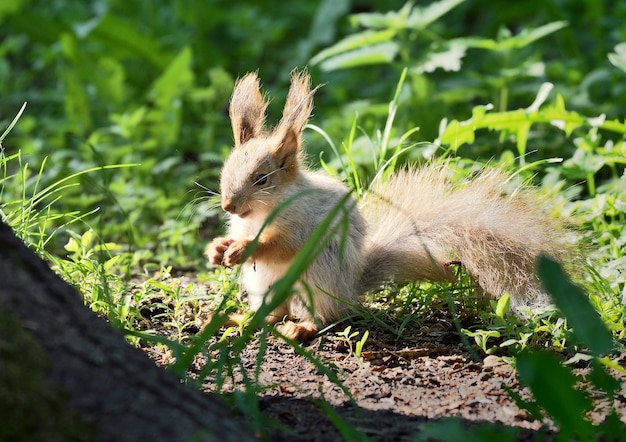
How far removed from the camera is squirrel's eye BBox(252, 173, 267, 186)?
3.19 metres

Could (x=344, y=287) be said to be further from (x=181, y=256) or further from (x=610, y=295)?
(x=181, y=256)

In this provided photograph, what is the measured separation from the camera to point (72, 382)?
66.4 inches

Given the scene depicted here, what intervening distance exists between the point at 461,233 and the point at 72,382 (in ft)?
5.74

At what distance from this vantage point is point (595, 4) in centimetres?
629

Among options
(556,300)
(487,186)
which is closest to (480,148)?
(487,186)

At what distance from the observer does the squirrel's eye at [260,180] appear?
10.5 ft

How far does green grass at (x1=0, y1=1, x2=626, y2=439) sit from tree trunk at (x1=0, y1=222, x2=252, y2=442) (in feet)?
0.96

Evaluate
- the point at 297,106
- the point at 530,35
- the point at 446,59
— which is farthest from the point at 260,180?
the point at 530,35

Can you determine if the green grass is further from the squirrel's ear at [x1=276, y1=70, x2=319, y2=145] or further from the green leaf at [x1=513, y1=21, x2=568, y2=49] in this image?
the squirrel's ear at [x1=276, y1=70, x2=319, y2=145]

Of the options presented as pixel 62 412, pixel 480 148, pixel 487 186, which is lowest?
pixel 62 412

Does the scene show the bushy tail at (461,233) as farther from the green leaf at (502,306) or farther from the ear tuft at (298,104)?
the ear tuft at (298,104)

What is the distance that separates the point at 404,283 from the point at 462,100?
2428 mm

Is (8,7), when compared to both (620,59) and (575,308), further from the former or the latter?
(575,308)

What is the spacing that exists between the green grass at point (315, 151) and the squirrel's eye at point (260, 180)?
39 centimetres
